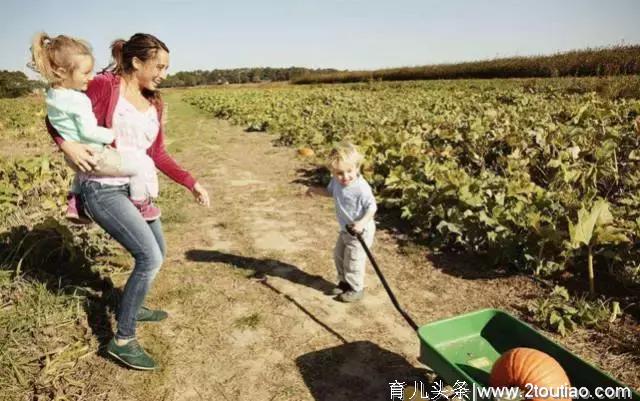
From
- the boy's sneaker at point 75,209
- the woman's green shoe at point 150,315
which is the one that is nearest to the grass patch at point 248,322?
the woman's green shoe at point 150,315

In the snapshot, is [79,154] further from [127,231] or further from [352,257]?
[352,257]

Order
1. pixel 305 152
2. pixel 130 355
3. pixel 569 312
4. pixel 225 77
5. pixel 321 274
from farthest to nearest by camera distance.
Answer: pixel 225 77, pixel 305 152, pixel 321 274, pixel 569 312, pixel 130 355

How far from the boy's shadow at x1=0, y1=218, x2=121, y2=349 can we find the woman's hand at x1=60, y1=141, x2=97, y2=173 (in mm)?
1645

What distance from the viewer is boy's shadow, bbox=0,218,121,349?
3.99 m

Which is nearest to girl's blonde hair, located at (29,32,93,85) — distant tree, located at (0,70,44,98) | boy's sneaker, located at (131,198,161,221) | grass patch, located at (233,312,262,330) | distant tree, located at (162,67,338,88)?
boy's sneaker, located at (131,198,161,221)

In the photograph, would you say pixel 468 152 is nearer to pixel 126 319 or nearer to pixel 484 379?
pixel 484 379

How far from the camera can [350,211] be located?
3.94 meters

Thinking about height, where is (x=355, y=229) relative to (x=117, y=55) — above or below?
below

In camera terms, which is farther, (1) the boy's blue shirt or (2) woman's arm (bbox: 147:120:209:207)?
(1) the boy's blue shirt

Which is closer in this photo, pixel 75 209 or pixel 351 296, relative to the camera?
pixel 75 209

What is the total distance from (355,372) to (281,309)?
3.39ft

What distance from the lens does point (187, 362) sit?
3.43m

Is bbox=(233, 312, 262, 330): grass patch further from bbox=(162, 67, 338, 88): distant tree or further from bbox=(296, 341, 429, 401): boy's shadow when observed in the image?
bbox=(162, 67, 338, 88): distant tree

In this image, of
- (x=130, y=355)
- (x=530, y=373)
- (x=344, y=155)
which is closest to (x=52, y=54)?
(x=130, y=355)
